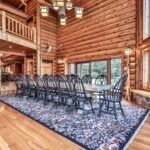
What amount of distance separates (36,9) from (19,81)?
4427mm

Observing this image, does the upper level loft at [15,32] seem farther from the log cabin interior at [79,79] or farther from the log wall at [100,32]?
the log wall at [100,32]

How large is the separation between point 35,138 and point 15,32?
5.53m

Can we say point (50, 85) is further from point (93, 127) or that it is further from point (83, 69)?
point (83, 69)

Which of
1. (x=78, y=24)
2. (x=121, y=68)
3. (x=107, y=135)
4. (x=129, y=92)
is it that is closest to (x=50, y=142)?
(x=107, y=135)

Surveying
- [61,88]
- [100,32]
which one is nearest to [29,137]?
[61,88]

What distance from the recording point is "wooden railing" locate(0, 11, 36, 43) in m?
5.89

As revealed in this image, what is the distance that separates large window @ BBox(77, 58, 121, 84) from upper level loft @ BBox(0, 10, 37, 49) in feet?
10.1

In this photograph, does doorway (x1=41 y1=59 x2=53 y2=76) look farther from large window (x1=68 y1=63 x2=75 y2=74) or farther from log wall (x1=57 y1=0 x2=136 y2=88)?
large window (x1=68 y1=63 x2=75 y2=74)

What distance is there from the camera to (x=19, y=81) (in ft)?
20.6

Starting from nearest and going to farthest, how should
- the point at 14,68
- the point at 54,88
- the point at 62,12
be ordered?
the point at 54,88 < the point at 62,12 < the point at 14,68

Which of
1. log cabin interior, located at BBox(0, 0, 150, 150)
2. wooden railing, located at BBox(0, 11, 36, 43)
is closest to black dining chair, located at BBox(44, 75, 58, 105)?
log cabin interior, located at BBox(0, 0, 150, 150)

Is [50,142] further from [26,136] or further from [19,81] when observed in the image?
[19,81]

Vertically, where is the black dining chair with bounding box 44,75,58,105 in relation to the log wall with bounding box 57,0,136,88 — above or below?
below

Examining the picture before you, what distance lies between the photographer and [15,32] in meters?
6.55
